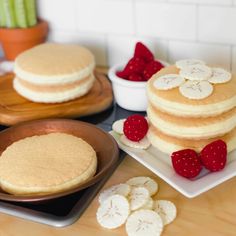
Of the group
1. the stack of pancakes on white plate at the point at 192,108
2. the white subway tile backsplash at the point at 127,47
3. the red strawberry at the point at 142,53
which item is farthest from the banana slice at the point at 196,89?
the white subway tile backsplash at the point at 127,47

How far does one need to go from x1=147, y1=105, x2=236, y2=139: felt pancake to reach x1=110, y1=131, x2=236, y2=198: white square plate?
0.13 ft

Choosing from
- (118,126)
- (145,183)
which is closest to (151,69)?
(118,126)

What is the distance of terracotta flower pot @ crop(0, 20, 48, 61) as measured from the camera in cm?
109

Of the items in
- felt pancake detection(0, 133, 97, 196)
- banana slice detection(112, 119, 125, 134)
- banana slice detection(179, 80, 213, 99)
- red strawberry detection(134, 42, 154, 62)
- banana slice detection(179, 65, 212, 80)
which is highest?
banana slice detection(179, 65, 212, 80)

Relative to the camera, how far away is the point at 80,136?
832 mm

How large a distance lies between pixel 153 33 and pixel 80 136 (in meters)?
0.32

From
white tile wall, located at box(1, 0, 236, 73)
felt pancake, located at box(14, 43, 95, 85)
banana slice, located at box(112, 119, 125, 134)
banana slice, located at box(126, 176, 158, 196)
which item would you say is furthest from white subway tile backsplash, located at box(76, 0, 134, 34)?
banana slice, located at box(126, 176, 158, 196)

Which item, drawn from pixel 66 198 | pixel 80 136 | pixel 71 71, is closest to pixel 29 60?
pixel 71 71

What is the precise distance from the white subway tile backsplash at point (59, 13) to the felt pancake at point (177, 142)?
1.40ft

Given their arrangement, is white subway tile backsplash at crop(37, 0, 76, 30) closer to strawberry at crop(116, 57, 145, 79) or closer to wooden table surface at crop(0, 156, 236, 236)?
strawberry at crop(116, 57, 145, 79)

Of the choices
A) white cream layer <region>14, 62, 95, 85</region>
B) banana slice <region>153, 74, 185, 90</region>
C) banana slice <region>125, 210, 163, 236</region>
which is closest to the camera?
banana slice <region>125, 210, 163, 236</region>

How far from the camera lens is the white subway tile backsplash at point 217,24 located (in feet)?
3.17

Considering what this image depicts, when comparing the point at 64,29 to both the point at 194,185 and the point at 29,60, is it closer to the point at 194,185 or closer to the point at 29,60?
the point at 29,60

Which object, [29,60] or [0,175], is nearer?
[0,175]
